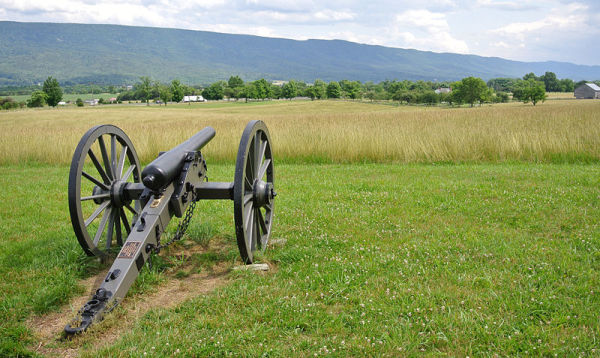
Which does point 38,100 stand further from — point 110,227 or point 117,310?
point 117,310

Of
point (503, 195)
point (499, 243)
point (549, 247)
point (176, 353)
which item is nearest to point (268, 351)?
point (176, 353)

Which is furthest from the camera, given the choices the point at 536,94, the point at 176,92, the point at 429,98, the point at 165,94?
the point at 176,92

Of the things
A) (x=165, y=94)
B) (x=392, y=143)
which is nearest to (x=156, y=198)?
(x=392, y=143)

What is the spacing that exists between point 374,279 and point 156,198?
2.17 m

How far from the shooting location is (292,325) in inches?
133

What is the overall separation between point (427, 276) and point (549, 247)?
1.72 meters

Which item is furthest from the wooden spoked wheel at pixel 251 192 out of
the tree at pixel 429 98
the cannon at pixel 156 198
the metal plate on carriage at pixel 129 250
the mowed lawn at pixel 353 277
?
the tree at pixel 429 98

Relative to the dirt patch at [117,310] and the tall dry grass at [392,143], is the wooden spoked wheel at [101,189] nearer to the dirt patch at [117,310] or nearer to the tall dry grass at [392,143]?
the dirt patch at [117,310]

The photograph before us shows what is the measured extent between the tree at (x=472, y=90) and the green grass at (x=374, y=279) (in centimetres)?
6851

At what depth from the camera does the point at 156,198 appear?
12.9 ft

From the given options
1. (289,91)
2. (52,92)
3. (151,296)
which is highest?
(289,91)

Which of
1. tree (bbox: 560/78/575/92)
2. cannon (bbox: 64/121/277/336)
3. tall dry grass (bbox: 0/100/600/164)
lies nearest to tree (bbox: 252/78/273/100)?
→ tree (bbox: 560/78/575/92)

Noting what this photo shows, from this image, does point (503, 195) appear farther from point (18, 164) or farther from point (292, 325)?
point (18, 164)

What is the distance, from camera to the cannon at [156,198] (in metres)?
3.44
